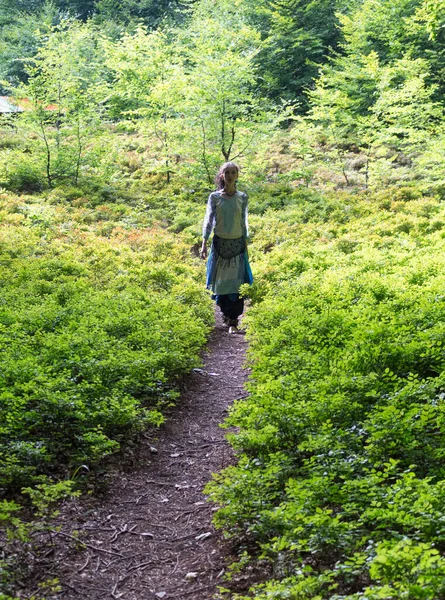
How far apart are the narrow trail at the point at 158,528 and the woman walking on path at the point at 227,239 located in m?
2.94

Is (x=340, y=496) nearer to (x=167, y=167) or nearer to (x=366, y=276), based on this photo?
(x=366, y=276)

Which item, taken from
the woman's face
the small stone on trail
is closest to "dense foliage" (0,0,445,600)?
the small stone on trail

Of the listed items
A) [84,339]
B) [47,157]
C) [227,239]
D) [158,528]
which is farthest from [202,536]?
[47,157]

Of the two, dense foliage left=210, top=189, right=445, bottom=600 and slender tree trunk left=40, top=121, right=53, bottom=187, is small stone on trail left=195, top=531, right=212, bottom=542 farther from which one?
slender tree trunk left=40, top=121, right=53, bottom=187

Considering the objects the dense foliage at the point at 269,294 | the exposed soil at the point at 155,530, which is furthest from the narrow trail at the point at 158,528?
the dense foliage at the point at 269,294

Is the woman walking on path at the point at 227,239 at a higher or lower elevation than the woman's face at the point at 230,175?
lower

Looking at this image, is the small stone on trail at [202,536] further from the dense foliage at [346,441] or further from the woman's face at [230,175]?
the woman's face at [230,175]

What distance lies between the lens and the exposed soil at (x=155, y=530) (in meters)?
3.86

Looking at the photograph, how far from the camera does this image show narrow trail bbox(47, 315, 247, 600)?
12.7 feet

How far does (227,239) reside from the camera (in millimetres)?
9195

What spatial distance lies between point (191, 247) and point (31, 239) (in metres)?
4.18

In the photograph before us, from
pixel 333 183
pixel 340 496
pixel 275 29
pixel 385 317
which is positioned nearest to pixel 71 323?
pixel 385 317

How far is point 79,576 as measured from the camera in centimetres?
388

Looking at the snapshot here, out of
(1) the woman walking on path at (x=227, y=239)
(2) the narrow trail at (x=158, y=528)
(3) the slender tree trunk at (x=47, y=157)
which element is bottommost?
(2) the narrow trail at (x=158, y=528)
